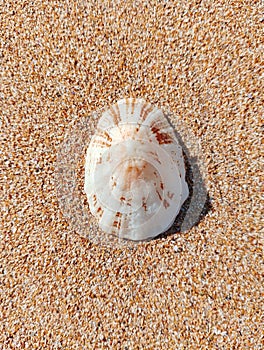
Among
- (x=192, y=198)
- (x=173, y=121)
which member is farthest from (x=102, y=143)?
(x=192, y=198)

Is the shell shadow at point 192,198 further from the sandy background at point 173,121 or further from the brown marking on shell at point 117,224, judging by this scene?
the brown marking on shell at point 117,224

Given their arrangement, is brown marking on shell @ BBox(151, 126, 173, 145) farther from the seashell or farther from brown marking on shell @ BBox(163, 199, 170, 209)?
brown marking on shell @ BBox(163, 199, 170, 209)

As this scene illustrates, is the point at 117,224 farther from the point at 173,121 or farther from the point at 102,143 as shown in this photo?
the point at 173,121

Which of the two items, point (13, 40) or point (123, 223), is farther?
point (13, 40)

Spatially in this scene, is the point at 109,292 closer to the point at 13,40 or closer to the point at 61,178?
the point at 61,178

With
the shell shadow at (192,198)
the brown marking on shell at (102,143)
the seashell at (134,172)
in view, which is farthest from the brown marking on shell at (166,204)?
the brown marking on shell at (102,143)

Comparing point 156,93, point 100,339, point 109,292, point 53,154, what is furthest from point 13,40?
point 100,339

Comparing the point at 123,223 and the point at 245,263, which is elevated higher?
the point at 123,223
